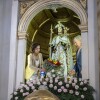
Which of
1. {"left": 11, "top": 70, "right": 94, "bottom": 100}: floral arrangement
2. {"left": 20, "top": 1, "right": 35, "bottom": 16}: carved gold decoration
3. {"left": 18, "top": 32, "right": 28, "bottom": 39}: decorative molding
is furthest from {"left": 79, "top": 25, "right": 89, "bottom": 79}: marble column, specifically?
{"left": 20, "top": 1, "right": 35, "bottom": 16}: carved gold decoration

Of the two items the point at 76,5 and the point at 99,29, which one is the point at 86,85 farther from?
the point at 76,5

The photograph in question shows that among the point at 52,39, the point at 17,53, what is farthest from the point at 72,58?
the point at 17,53

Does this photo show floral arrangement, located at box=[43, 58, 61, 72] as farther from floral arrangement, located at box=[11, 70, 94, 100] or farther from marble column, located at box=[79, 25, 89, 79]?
marble column, located at box=[79, 25, 89, 79]

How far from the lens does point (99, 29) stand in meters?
6.24

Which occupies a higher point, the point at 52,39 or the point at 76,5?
the point at 76,5

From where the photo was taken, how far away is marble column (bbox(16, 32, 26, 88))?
700 centimetres

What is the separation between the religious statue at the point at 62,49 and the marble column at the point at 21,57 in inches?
28.4

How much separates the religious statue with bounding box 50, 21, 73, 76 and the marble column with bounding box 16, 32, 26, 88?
2.37ft

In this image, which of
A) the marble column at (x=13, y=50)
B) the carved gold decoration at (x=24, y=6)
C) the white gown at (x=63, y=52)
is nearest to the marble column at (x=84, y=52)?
the white gown at (x=63, y=52)

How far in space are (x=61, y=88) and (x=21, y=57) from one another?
152 cm

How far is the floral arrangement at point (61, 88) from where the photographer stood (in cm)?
600

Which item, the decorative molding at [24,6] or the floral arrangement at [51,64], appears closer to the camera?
the floral arrangement at [51,64]

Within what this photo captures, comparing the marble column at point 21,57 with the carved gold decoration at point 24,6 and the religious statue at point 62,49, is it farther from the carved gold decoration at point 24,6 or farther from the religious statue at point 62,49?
the religious statue at point 62,49

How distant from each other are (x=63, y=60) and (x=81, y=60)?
2.06ft
